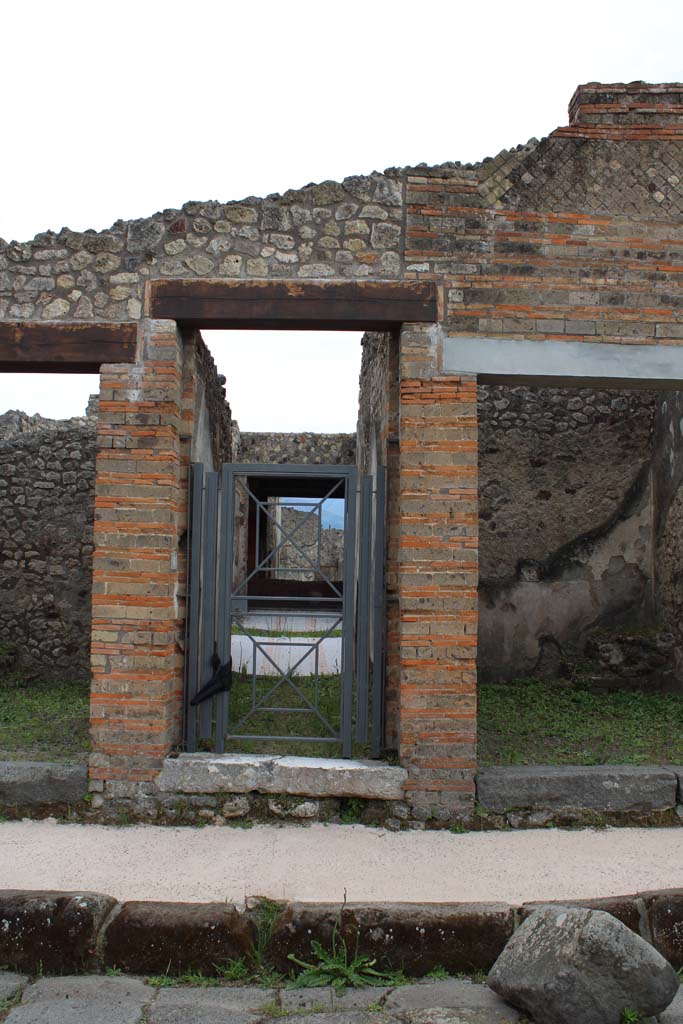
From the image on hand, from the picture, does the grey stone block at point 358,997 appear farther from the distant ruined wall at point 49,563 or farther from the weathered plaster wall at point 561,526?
the distant ruined wall at point 49,563

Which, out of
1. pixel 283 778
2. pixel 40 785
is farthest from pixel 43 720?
pixel 283 778

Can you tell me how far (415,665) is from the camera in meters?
5.04

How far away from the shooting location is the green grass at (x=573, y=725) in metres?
5.71

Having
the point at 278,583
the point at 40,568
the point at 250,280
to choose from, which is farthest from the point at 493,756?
the point at 278,583

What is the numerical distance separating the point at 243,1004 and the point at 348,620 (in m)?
2.52

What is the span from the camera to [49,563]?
28.7 ft

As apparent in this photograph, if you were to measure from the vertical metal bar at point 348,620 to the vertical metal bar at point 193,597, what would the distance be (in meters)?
0.99

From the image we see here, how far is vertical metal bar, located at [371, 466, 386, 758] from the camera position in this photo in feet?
17.5

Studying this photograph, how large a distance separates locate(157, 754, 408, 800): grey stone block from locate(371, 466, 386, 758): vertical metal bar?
12.9 inches

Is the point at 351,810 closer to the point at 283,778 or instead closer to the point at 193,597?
the point at 283,778

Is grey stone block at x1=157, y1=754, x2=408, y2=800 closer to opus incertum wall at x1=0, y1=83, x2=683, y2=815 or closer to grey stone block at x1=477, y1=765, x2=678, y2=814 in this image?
opus incertum wall at x1=0, y1=83, x2=683, y2=815

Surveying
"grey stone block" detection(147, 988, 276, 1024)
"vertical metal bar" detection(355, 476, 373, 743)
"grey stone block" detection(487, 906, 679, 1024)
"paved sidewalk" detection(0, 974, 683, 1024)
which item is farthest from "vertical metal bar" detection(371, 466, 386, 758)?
"grey stone block" detection(487, 906, 679, 1024)

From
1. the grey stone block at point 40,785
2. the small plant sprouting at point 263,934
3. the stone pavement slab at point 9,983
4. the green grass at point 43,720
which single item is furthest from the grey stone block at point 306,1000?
the green grass at point 43,720

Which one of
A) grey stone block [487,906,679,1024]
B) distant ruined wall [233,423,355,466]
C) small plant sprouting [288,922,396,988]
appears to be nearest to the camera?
grey stone block [487,906,679,1024]
